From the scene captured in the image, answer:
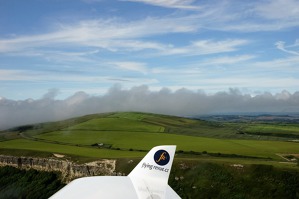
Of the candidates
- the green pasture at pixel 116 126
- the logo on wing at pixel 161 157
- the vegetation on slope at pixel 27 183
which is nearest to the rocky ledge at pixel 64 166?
the vegetation on slope at pixel 27 183

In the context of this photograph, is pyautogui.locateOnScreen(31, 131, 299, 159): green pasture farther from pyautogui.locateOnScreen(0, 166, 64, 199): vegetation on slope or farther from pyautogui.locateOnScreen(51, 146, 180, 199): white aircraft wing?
pyautogui.locateOnScreen(51, 146, 180, 199): white aircraft wing

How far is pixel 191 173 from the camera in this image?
64750 millimetres

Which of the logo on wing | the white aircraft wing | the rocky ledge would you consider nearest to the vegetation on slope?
the rocky ledge

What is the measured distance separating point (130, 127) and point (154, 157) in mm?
98154

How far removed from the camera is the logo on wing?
124 ft

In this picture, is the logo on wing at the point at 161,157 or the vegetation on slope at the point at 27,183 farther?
the vegetation on slope at the point at 27,183

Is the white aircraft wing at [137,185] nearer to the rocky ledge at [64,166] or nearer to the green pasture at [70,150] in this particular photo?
the rocky ledge at [64,166]

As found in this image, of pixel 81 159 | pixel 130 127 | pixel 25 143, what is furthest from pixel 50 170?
pixel 130 127

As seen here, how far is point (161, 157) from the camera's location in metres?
37.9

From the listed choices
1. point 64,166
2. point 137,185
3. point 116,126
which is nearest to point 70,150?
point 64,166

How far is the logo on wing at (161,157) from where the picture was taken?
124 feet

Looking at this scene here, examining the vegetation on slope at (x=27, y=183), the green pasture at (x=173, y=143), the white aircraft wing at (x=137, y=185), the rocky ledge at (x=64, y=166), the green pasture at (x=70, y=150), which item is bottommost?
the vegetation on slope at (x=27, y=183)

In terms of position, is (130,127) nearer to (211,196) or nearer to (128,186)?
(211,196)

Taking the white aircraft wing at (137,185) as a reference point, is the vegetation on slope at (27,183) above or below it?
below
